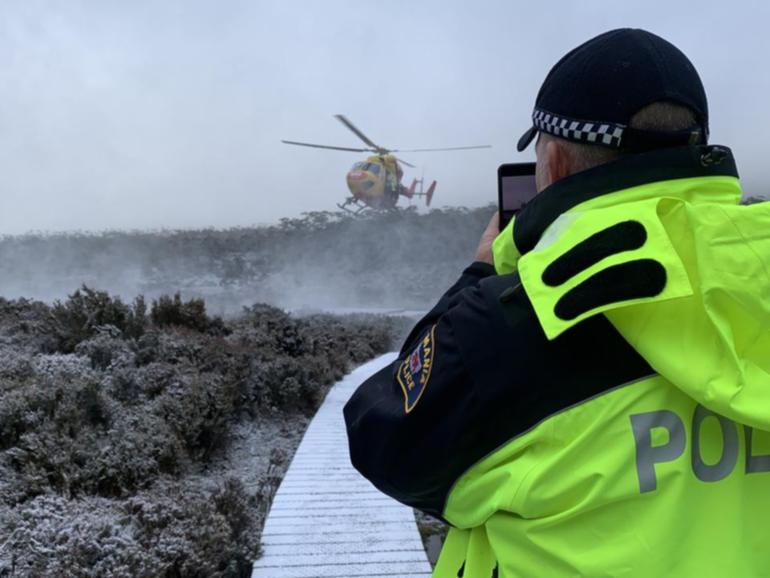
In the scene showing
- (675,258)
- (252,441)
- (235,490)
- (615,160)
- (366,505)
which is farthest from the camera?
(252,441)

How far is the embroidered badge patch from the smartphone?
404mm

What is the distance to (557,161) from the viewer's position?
1039 millimetres

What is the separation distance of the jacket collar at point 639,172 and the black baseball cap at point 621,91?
0.04 m

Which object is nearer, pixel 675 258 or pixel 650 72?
pixel 675 258

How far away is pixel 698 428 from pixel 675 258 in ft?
0.86

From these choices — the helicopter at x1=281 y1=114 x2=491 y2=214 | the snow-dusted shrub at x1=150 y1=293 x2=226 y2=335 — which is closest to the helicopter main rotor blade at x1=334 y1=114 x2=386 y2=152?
the helicopter at x1=281 y1=114 x2=491 y2=214

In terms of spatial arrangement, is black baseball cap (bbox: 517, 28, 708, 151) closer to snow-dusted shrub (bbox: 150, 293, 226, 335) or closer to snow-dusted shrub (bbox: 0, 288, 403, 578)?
snow-dusted shrub (bbox: 0, 288, 403, 578)

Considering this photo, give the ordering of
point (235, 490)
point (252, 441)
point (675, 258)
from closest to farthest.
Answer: point (675, 258) < point (235, 490) < point (252, 441)

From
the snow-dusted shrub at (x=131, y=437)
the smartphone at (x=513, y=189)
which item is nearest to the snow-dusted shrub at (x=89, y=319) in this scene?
the snow-dusted shrub at (x=131, y=437)

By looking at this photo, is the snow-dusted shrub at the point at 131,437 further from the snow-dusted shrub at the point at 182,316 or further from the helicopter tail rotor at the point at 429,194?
the helicopter tail rotor at the point at 429,194

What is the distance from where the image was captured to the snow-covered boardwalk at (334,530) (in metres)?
3.30

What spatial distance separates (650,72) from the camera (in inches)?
37.9

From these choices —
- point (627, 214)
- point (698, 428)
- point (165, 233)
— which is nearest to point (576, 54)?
point (627, 214)

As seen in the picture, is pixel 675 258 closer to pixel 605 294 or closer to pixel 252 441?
pixel 605 294
